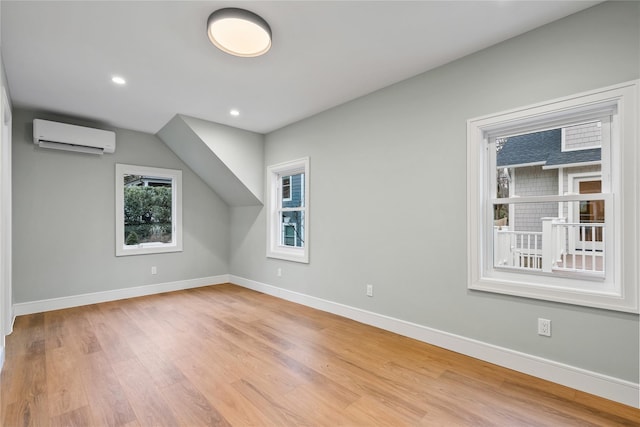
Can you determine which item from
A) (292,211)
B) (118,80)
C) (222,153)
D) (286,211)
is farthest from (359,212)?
(118,80)

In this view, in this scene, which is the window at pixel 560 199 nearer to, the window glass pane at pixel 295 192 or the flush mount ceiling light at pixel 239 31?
the flush mount ceiling light at pixel 239 31

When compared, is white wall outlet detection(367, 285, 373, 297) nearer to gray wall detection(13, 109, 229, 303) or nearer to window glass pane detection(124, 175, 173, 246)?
gray wall detection(13, 109, 229, 303)

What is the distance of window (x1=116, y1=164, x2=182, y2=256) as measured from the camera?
14.8 feet

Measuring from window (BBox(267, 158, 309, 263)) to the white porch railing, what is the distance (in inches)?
103

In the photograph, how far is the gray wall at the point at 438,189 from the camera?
200 centimetres

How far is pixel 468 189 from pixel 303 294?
8.41ft

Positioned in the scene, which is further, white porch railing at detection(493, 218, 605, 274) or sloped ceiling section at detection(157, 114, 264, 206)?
sloped ceiling section at detection(157, 114, 264, 206)

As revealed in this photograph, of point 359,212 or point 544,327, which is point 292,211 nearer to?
point 359,212

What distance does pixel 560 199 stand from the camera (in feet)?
7.30

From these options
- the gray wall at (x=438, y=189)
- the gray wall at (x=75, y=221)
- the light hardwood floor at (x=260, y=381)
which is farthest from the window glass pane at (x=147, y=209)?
the gray wall at (x=438, y=189)

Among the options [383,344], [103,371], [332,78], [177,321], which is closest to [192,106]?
[332,78]

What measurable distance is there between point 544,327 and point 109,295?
5238 mm

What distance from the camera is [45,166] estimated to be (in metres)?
3.93

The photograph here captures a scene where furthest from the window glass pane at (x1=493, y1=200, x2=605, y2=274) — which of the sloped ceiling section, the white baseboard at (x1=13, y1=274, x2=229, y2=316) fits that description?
the white baseboard at (x1=13, y1=274, x2=229, y2=316)
